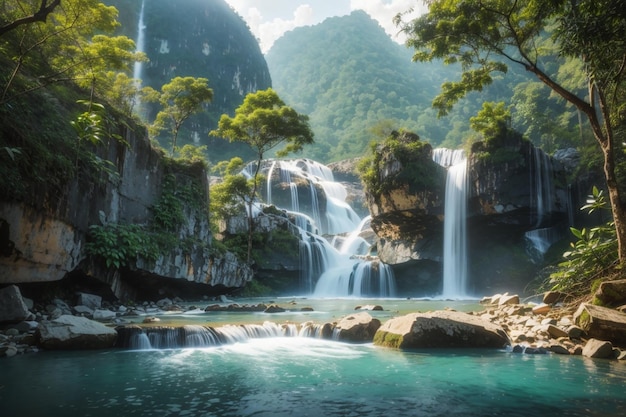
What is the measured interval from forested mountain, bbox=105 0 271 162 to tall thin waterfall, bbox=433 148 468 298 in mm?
41034

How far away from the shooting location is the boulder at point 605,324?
6.17m

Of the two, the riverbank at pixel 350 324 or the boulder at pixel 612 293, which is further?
the boulder at pixel 612 293

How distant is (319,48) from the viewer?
3986 inches

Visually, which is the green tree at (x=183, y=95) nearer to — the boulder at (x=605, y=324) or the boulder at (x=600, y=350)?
the boulder at (x=605, y=324)

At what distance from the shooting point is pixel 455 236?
23.7m

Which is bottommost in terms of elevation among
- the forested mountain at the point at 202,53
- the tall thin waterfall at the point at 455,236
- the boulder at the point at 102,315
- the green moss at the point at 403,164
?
the boulder at the point at 102,315

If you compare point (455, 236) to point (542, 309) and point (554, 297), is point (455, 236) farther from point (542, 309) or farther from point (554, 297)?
point (542, 309)

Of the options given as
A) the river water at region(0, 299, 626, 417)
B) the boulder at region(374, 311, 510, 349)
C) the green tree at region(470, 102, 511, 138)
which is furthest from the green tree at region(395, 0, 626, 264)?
the green tree at region(470, 102, 511, 138)

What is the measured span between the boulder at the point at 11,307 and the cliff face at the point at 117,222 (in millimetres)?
732

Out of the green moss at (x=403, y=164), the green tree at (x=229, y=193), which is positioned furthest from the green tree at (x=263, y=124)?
the green moss at (x=403, y=164)

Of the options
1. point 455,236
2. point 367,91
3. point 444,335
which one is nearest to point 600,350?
point 444,335

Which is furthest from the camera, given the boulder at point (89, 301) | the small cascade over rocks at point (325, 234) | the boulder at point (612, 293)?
the small cascade over rocks at point (325, 234)

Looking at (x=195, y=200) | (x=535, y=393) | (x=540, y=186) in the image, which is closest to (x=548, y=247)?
(x=540, y=186)

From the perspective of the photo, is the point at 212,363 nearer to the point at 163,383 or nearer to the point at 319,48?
the point at 163,383
